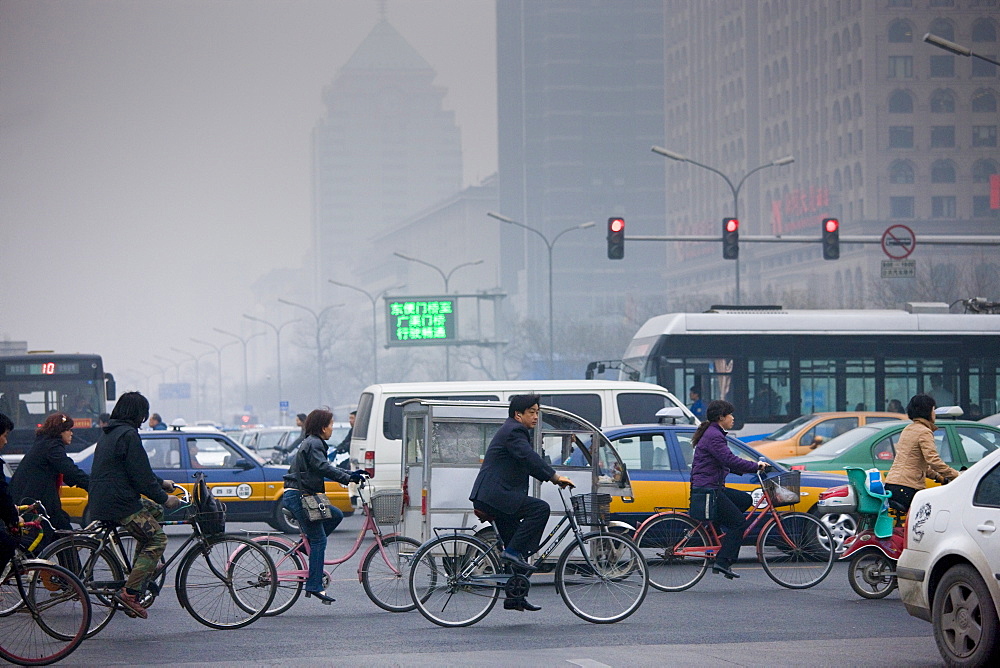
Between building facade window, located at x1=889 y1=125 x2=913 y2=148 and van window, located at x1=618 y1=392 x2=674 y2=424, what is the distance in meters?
82.1

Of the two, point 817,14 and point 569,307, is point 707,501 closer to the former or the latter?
point 817,14

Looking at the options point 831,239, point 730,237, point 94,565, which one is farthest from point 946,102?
point 94,565

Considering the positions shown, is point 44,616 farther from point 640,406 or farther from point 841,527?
point 640,406

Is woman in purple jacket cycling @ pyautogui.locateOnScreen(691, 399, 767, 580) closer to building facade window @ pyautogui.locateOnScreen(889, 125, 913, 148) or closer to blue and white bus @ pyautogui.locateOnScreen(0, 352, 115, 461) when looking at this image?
blue and white bus @ pyautogui.locateOnScreen(0, 352, 115, 461)

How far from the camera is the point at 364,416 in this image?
19484 millimetres

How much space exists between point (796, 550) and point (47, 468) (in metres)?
6.47

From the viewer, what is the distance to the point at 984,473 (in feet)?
26.2

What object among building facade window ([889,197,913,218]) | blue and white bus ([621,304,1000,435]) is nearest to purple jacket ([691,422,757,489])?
blue and white bus ([621,304,1000,435])

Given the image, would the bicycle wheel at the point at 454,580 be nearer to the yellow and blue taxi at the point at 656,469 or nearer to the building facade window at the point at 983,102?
the yellow and blue taxi at the point at 656,469

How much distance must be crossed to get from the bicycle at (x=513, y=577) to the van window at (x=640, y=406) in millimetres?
9250

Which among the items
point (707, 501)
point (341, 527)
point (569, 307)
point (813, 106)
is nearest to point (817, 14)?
point (813, 106)

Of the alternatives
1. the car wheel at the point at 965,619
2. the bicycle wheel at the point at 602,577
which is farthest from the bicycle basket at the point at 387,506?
the car wheel at the point at 965,619

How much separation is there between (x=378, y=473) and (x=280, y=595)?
8.03 metres

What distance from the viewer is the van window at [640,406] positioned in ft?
65.2
